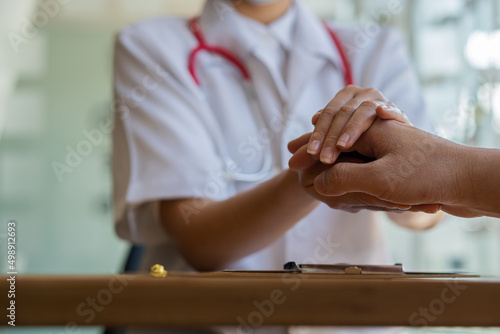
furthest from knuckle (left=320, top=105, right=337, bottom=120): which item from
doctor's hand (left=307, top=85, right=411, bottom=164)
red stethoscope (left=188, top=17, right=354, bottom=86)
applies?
red stethoscope (left=188, top=17, right=354, bottom=86)

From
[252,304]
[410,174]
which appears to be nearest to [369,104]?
[410,174]

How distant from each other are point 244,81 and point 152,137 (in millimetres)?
186

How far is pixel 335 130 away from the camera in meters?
0.63

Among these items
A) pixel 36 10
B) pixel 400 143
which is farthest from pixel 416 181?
pixel 36 10

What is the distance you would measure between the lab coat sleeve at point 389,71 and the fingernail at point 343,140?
37 centimetres

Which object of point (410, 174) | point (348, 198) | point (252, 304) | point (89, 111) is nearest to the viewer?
point (252, 304)

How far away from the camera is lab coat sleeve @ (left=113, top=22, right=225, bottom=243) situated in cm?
90

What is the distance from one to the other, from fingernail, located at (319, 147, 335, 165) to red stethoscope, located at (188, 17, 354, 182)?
31cm

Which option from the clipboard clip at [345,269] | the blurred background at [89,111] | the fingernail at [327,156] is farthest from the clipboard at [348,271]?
the blurred background at [89,111]

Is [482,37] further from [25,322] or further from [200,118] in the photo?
[25,322]

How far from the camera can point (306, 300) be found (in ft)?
1.27

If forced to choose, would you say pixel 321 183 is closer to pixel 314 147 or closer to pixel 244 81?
pixel 314 147

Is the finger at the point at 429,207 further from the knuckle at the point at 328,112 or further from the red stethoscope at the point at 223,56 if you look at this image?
the red stethoscope at the point at 223,56

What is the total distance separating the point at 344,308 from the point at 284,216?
0.39 meters
